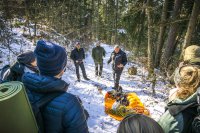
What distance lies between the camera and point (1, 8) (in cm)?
889

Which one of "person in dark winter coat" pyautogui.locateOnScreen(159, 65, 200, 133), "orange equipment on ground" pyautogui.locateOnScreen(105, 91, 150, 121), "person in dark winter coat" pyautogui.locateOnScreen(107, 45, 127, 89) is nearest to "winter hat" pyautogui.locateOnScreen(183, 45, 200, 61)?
"person in dark winter coat" pyautogui.locateOnScreen(159, 65, 200, 133)

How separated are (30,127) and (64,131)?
348 millimetres

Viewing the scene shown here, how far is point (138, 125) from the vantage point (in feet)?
4.80

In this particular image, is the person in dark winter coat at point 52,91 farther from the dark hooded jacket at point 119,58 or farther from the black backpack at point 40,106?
the dark hooded jacket at point 119,58

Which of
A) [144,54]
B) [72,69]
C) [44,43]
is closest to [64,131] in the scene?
[44,43]

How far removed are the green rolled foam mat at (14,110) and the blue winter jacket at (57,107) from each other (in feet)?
0.66

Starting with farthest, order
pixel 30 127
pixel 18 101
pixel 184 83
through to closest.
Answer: pixel 184 83 < pixel 30 127 < pixel 18 101

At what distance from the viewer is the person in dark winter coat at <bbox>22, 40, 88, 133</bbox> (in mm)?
1894

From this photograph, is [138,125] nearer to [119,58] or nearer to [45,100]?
[45,100]

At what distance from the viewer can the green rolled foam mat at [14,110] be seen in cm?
158

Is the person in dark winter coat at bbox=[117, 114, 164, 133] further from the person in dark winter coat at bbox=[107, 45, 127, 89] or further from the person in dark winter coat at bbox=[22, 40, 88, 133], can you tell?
the person in dark winter coat at bbox=[107, 45, 127, 89]

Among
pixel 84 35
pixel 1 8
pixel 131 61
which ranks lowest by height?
pixel 131 61

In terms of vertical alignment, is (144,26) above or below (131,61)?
above

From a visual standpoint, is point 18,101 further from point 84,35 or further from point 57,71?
point 84,35
